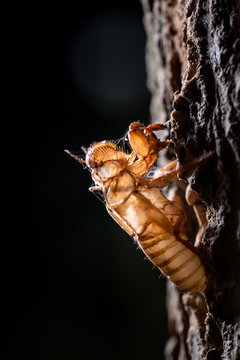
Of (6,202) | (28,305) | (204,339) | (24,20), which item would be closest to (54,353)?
(28,305)

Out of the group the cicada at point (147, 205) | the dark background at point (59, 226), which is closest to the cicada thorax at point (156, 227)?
the cicada at point (147, 205)

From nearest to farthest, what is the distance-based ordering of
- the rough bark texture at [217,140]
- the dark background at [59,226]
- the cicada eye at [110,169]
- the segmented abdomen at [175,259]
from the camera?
1. the rough bark texture at [217,140]
2. the segmented abdomen at [175,259]
3. the cicada eye at [110,169]
4. the dark background at [59,226]

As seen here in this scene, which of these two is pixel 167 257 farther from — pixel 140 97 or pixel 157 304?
pixel 140 97

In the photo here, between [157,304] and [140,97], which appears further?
[140,97]

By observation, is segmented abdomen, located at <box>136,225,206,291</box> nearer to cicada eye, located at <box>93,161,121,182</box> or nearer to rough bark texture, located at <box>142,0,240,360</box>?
rough bark texture, located at <box>142,0,240,360</box>

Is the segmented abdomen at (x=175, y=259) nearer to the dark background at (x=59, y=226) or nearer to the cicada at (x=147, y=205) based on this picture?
the cicada at (x=147, y=205)

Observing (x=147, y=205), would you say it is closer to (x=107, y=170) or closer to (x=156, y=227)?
(x=156, y=227)

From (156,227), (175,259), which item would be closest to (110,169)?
(156,227)
